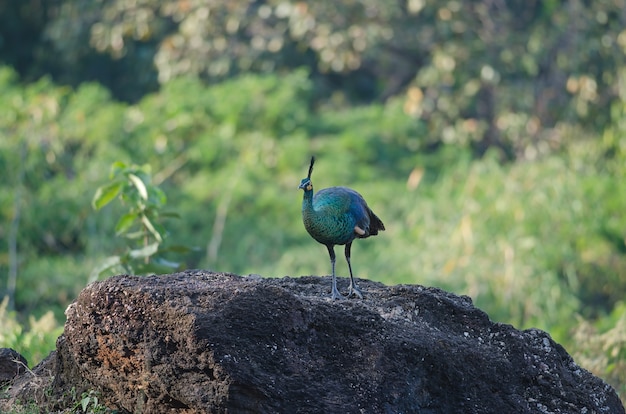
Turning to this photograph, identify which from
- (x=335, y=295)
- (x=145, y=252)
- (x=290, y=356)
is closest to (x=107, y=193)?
(x=145, y=252)

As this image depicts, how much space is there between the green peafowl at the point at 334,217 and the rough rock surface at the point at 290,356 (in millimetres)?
263

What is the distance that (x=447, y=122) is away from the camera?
61.1 ft

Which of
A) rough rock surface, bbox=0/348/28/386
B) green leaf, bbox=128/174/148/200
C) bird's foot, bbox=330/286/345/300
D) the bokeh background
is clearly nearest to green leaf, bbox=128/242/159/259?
green leaf, bbox=128/174/148/200

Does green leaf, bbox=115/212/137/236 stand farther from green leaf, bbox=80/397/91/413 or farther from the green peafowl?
green leaf, bbox=80/397/91/413

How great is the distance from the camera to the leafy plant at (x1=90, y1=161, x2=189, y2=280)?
723 cm

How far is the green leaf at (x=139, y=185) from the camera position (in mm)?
7285

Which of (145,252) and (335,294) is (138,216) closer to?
(145,252)

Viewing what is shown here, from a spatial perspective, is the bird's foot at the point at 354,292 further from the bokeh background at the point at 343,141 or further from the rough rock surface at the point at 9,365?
the bokeh background at the point at 343,141

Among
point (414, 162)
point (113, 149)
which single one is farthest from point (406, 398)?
point (414, 162)

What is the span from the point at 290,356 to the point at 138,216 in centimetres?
262

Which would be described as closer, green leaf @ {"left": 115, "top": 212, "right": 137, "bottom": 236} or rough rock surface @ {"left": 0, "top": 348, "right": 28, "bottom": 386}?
rough rock surface @ {"left": 0, "top": 348, "right": 28, "bottom": 386}

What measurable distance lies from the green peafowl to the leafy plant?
5.40 feet

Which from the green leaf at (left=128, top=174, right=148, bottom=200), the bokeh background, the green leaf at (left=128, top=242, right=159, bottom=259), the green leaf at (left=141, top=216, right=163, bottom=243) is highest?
the bokeh background

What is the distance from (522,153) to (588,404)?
1288cm
